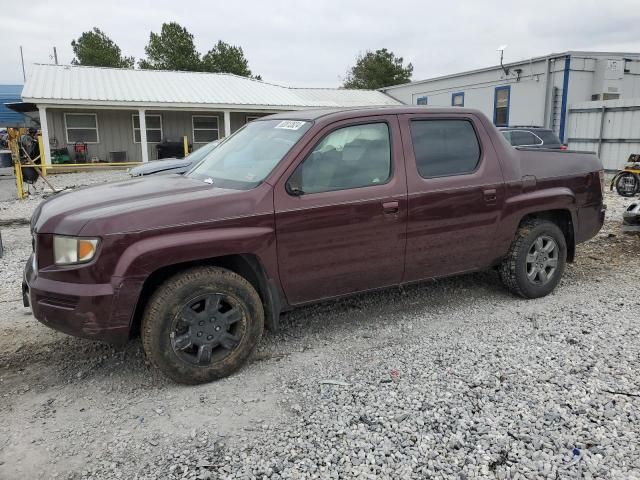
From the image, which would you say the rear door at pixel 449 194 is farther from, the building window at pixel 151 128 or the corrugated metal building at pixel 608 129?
the building window at pixel 151 128

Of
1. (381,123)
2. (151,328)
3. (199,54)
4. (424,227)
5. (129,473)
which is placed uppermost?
(199,54)

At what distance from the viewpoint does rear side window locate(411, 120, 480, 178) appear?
13.8ft

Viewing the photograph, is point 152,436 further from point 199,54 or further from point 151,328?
point 199,54

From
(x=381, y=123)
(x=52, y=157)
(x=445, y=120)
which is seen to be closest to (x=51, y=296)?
(x=381, y=123)

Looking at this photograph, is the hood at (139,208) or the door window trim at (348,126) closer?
the hood at (139,208)

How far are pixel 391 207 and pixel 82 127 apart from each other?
2131 centimetres

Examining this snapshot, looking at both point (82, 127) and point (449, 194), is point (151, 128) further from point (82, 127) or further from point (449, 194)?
point (449, 194)

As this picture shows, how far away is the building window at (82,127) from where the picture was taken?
2147 cm

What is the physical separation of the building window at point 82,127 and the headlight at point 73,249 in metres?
20.9

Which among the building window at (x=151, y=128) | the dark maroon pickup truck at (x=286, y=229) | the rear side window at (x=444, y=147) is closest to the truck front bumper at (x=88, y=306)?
the dark maroon pickup truck at (x=286, y=229)

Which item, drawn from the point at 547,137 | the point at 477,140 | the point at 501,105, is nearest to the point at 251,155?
the point at 477,140

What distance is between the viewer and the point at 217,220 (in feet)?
11.0

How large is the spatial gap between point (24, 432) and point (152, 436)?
0.77 metres

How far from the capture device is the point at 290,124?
13.5ft
